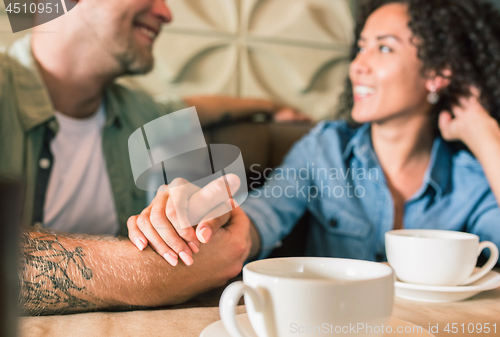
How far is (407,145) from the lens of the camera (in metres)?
0.71

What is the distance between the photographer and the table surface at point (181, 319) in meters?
0.21

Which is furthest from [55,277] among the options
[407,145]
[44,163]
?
Result: [407,145]

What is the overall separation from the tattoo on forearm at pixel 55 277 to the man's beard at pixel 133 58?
52cm

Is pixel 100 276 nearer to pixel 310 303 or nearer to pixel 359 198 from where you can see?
pixel 310 303

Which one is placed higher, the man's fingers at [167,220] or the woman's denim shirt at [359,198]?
the man's fingers at [167,220]

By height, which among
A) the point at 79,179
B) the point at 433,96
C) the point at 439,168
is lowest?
the point at 79,179

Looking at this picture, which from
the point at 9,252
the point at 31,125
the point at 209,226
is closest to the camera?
the point at 9,252

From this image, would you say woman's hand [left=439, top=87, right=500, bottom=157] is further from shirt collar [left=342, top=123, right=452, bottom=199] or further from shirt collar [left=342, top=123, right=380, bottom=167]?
shirt collar [left=342, top=123, right=380, bottom=167]

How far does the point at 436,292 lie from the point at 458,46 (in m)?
0.58

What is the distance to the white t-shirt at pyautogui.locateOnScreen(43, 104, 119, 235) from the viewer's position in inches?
24.1

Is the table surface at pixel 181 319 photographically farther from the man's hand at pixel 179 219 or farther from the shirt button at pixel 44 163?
the shirt button at pixel 44 163

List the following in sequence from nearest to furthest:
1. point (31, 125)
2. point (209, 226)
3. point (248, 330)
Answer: point (248, 330) < point (209, 226) < point (31, 125)

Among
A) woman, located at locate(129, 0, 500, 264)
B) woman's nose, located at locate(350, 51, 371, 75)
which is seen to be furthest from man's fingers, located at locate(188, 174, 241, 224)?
woman's nose, located at locate(350, 51, 371, 75)

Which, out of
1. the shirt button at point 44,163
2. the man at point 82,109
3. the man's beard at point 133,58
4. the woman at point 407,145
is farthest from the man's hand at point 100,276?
the man's beard at point 133,58
